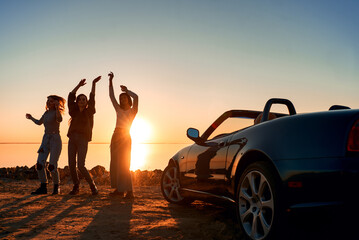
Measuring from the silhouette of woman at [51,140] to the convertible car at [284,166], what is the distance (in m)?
3.94

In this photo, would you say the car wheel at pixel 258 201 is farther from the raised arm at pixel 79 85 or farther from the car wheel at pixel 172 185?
the raised arm at pixel 79 85

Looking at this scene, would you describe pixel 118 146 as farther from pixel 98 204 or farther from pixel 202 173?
pixel 202 173

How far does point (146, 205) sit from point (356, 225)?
3759 mm

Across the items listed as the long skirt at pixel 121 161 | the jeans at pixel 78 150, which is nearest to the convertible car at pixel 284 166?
the long skirt at pixel 121 161

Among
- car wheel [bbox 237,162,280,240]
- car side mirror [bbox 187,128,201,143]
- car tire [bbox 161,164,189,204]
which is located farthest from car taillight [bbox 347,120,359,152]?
car tire [bbox 161,164,189,204]

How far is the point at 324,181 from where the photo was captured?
250cm

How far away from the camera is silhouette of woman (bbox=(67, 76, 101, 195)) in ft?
22.3

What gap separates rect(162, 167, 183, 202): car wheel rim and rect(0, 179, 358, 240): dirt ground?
0.15 metres

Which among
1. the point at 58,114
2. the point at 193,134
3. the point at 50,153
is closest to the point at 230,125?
the point at 193,134

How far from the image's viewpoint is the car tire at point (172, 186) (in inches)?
219

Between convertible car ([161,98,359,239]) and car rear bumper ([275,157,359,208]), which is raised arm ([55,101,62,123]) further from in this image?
car rear bumper ([275,157,359,208])

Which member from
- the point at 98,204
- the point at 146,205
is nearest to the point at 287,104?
the point at 146,205

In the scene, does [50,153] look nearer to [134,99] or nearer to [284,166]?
[134,99]

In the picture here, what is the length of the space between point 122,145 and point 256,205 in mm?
3852
